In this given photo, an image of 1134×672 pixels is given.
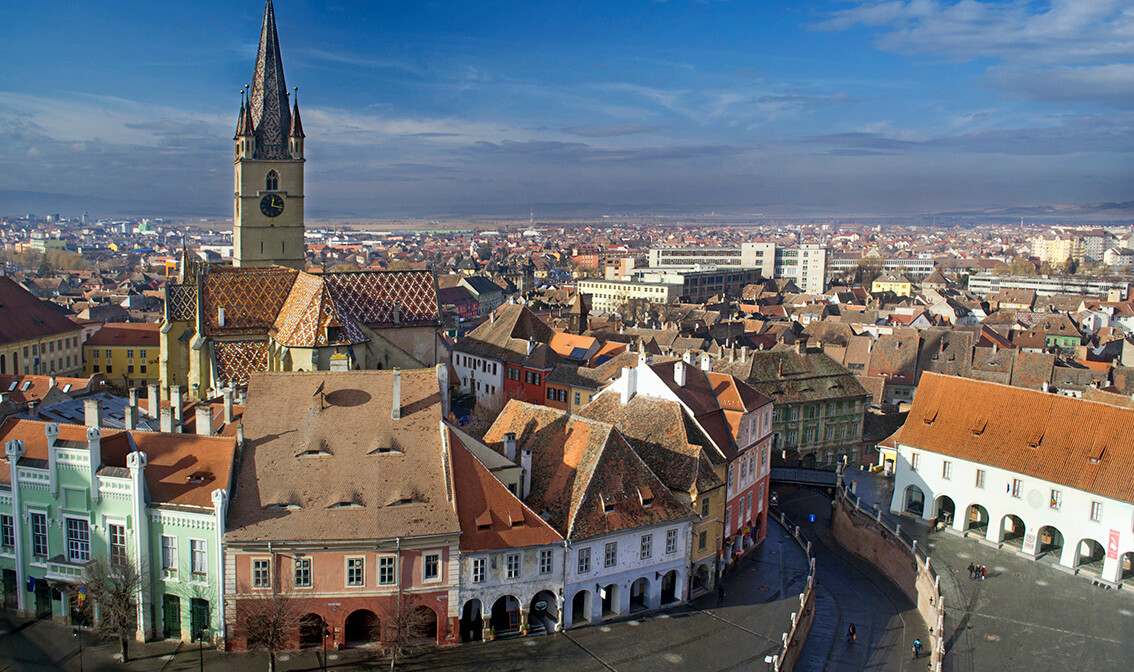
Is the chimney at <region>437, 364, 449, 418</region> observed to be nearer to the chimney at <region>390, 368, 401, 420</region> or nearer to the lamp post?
the chimney at <region>390, 368, 401, 420</region>

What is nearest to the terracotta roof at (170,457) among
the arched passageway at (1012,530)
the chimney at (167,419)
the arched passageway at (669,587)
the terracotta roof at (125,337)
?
the chimney at (167,419)

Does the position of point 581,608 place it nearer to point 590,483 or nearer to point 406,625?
point 590,483

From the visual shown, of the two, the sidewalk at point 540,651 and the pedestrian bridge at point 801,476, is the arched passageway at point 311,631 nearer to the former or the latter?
the sidewalk at point 540,651

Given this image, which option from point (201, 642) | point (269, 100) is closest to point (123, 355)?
point (269, 100)

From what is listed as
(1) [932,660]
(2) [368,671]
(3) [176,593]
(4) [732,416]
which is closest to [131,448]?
(3) [176,593]

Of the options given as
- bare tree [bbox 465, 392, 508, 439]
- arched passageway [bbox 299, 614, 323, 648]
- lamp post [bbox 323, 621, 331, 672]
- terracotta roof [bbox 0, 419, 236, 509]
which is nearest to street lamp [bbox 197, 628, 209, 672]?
arched passageway [bbox 299, 614, 323, 648]
